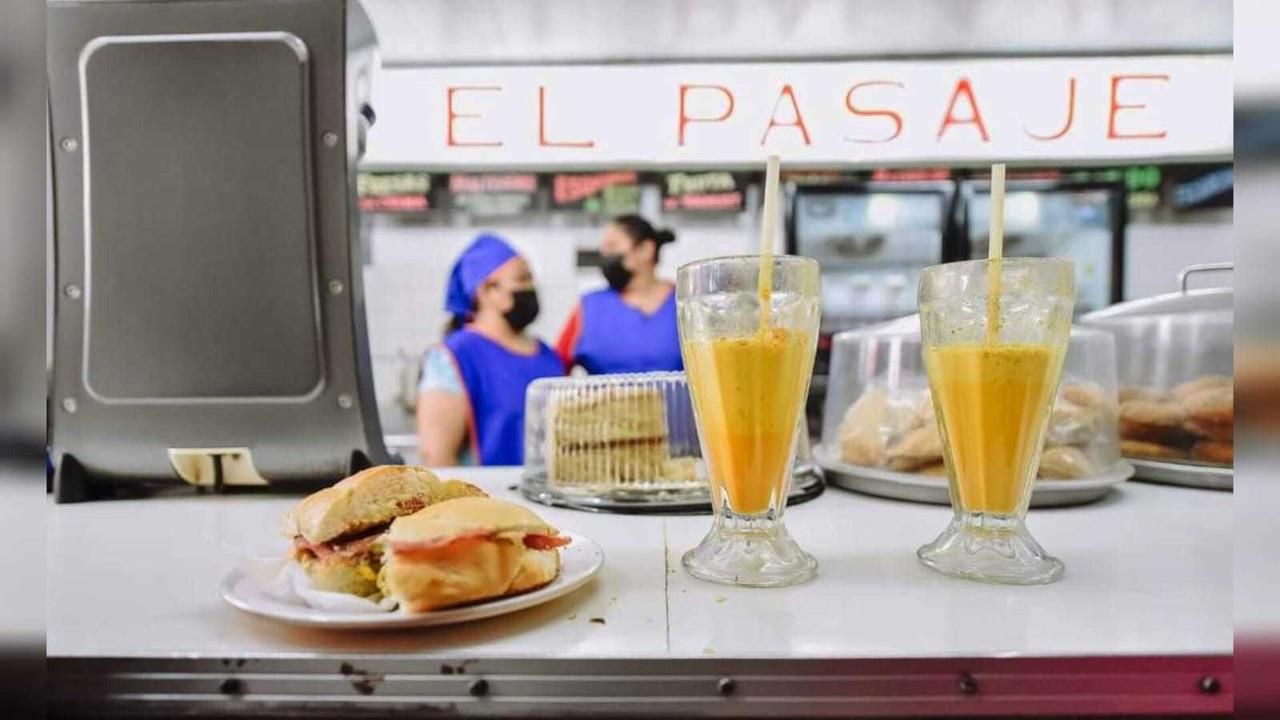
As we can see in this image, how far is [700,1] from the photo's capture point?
317 centimetres

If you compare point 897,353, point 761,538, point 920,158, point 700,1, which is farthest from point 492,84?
point 761,538

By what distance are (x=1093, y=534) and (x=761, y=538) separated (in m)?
0.46

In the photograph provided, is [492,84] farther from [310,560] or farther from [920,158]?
[310,560]

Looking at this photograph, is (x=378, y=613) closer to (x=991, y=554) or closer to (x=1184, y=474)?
(x=991, y=554)

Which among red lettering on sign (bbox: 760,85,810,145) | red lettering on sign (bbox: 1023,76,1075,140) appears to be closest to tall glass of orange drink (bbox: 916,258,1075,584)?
red lettering on sign (bbox: 760,85,810,145)

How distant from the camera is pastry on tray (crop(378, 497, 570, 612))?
599 millimetres

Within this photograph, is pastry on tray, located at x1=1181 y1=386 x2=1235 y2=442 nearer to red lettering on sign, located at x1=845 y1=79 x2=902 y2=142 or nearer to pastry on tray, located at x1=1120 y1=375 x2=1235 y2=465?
pastry on tray, located at x1=1120 y1=375 x2=1235 y2=465

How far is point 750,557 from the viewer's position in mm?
758

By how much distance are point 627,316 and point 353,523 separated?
2.94 meters

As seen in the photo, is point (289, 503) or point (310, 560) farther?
point (289, 503)

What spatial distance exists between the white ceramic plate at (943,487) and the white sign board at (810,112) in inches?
121

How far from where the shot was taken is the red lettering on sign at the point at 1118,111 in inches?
152

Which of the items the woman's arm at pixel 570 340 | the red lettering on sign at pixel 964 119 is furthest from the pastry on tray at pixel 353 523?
the red lettering on sign at pixel 964 119

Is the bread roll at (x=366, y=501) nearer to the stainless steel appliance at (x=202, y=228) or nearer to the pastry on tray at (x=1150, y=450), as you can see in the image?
the stainless steel appliance at (x=202, y=228)
